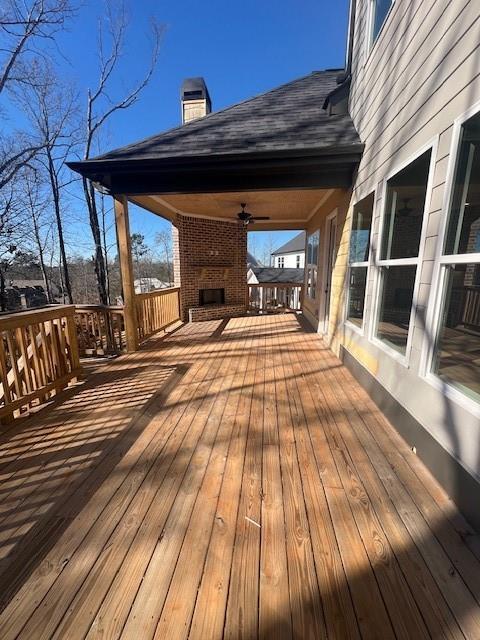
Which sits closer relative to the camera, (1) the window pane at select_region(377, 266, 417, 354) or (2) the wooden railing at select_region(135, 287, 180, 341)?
(1) the window pane at select_region(377, 266, 417, 354)

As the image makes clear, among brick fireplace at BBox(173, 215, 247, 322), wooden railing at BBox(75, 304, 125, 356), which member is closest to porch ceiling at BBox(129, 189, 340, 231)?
brick fireplace at BBox(173, 215, 247, 322)

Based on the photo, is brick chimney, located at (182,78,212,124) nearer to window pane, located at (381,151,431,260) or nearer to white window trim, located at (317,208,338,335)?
white window trim, located at (317,208,338,335)

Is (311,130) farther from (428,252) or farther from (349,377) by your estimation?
(349,377)

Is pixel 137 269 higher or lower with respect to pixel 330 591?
higher

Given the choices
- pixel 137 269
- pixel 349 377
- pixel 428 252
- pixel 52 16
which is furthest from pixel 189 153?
pixel 137 269

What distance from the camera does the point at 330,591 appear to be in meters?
1.12

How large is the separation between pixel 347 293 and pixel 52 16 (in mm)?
10563

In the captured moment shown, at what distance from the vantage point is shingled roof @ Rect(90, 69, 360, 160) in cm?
354

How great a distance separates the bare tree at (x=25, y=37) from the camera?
22.7 ft

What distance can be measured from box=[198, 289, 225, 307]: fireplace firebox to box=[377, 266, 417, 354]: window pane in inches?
216

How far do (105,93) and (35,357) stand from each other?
1268 cm

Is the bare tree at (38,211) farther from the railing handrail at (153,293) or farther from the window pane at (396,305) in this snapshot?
the window pane at (396,305)

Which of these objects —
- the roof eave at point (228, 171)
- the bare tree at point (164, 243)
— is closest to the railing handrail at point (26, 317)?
the roof eave at point (228, 171)

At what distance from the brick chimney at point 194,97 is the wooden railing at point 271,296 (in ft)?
18.9
